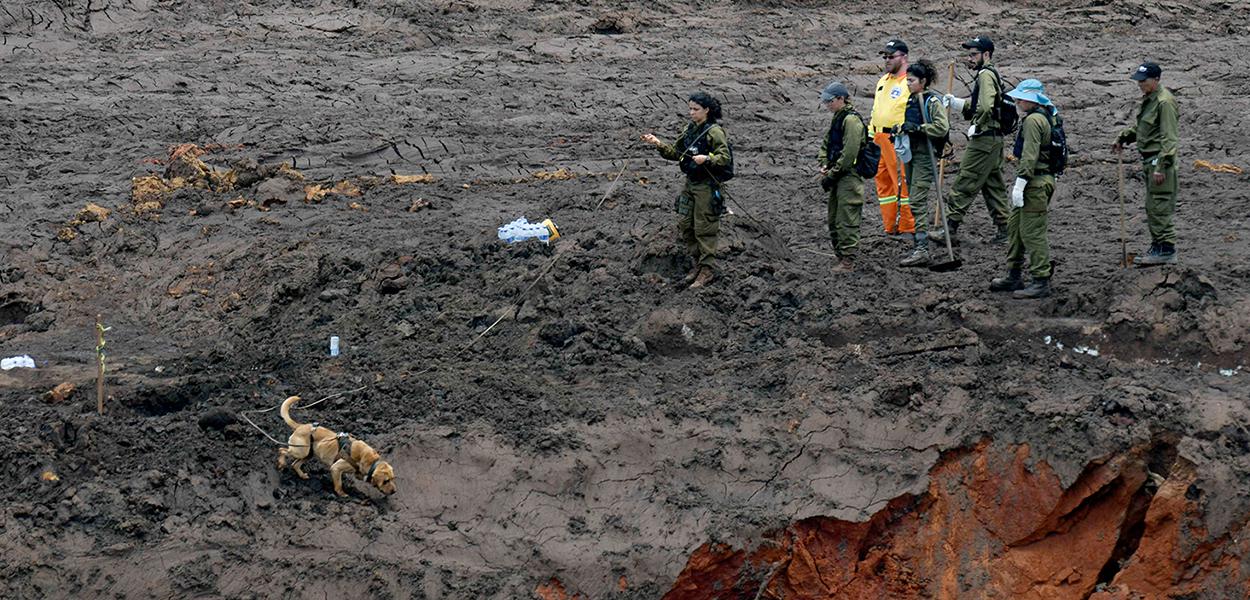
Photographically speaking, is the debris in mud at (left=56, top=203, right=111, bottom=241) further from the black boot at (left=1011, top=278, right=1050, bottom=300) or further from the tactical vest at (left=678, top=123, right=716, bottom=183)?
the black boot at (left=1011, top=278, right=1050, bottom=300)

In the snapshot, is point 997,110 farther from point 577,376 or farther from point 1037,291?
point 577,376

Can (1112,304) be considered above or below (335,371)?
above

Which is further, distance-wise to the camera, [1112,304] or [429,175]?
[429,175]

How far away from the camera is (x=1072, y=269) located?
11344 millimetres

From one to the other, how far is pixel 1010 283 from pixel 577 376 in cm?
331

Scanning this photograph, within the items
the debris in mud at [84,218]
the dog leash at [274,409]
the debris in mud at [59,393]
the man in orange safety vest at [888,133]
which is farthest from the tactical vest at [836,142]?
the debris in mud at [84,218]

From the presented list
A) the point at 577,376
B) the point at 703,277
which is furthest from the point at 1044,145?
the point at 577,376

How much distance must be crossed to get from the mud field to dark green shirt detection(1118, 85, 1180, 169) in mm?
951

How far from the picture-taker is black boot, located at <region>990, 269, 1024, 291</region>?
425 inches

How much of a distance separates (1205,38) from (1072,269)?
7.48 m

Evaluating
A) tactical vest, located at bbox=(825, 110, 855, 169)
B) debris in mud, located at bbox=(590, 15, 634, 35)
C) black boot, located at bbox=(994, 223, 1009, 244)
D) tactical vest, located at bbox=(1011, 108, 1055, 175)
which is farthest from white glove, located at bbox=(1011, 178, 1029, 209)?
debris in mud, located at bbox=(590, 15, 634, 35)

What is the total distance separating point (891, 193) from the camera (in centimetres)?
1217

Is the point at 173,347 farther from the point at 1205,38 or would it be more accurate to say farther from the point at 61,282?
the point at 1205,38

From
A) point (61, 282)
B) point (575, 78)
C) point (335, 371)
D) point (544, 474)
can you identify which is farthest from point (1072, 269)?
point (61, 282)
